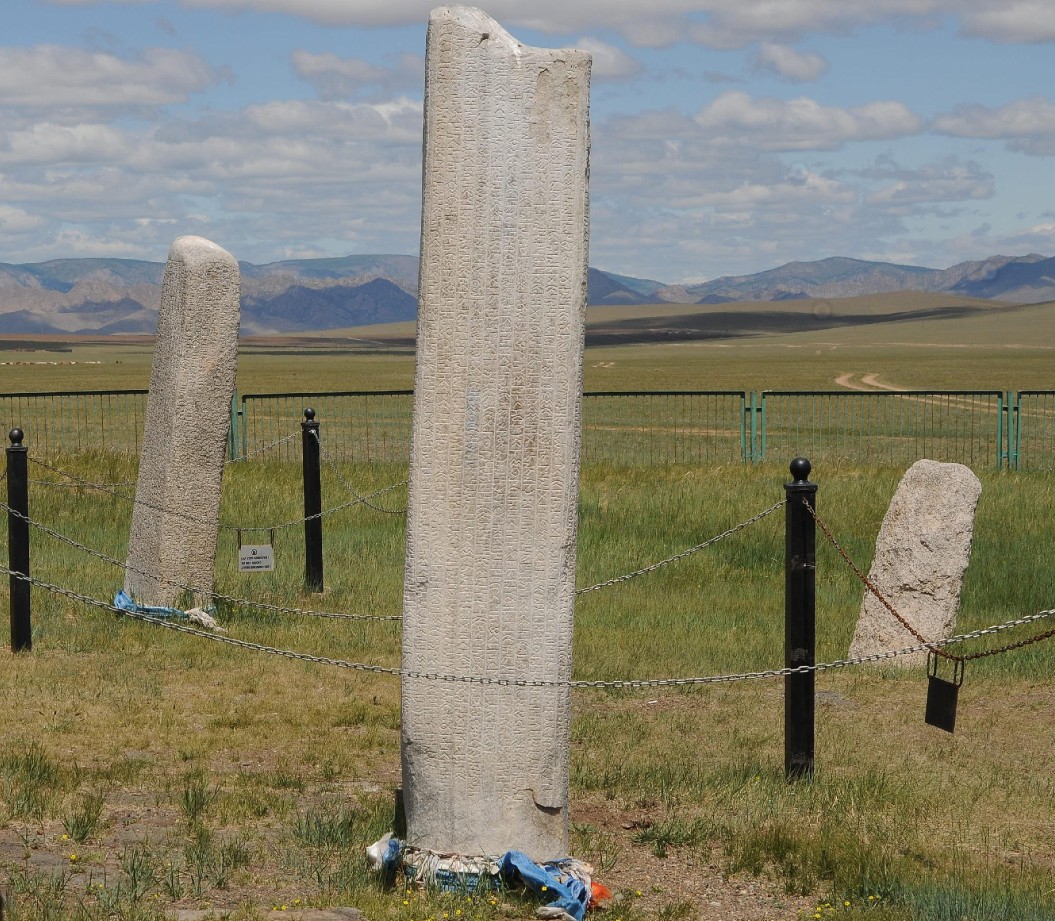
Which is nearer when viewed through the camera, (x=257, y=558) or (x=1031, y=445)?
(x=257, y=558)

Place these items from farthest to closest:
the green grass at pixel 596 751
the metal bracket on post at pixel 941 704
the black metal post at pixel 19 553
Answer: the black metal post at pixel 19 553 < the metal bracket on post at pixel 941 704 < the green grass at pixel 596 751

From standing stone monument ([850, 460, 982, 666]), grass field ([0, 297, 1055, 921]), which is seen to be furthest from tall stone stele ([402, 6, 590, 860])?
standing stone monument ([850, 460, 982, 666])

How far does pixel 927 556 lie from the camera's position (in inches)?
408

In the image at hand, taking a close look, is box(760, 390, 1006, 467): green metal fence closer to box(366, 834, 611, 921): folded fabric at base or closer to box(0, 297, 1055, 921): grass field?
box(0, 297, 1055, 921): grass field

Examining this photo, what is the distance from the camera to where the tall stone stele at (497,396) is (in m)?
5.41

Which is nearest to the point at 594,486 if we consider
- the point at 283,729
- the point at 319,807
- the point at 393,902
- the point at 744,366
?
the point at 283,729

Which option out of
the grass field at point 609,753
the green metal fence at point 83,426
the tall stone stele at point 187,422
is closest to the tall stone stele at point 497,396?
the grass field at point 609,753

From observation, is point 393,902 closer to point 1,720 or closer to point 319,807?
point 319,807

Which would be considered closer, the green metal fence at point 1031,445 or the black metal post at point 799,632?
the black metal post at point 799,632

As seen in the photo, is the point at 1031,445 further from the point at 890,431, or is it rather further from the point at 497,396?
the point at 497,396

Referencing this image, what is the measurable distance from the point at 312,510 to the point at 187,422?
2.03m

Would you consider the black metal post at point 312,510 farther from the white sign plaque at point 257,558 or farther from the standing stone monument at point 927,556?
the standing stone monument at point 927,556

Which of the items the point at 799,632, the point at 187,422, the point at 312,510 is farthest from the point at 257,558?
the point at 799,632

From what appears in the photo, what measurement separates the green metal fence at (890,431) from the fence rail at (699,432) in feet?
0.20
